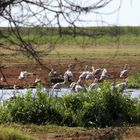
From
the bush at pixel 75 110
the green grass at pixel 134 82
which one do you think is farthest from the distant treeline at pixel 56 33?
the green grass at pixel 134 82

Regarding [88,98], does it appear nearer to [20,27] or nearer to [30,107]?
[30,107]

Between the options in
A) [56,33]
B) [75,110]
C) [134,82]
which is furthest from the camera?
[134,82]

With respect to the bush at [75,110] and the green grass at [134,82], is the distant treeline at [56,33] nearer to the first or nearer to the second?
the bush at [75,110]

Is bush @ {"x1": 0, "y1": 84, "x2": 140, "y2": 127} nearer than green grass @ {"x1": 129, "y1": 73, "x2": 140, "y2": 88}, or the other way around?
bush @ {"x1": 0, "y1": 84, "x2": 140, "y2": 127}

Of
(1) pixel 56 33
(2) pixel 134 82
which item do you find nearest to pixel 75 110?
(1) pixel 56 33

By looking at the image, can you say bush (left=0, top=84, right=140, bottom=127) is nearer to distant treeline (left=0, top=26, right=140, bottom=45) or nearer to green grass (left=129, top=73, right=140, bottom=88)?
distant treeline (left=0, top=26, right=140, bottom=45)

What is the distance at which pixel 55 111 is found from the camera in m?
12.8

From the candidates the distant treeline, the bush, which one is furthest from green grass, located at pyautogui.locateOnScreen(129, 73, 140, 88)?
the distant treeline

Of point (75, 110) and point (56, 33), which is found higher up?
point (56, 33)

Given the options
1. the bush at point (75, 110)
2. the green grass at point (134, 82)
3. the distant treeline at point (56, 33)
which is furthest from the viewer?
the green grass at point (134, 82)

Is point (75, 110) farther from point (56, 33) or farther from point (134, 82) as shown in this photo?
point (134, 82)

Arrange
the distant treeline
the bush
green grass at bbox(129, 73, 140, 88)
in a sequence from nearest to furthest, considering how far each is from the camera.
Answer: the distant treeline
the bush
green grass at bbox(129, 73, 140, 88)

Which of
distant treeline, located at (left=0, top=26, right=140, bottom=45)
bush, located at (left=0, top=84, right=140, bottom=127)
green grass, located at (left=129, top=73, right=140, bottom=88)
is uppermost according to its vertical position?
distant treeline, located at (left=0, top=26, right=140, bottom=45)

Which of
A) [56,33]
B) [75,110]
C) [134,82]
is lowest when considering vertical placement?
[134,82]
